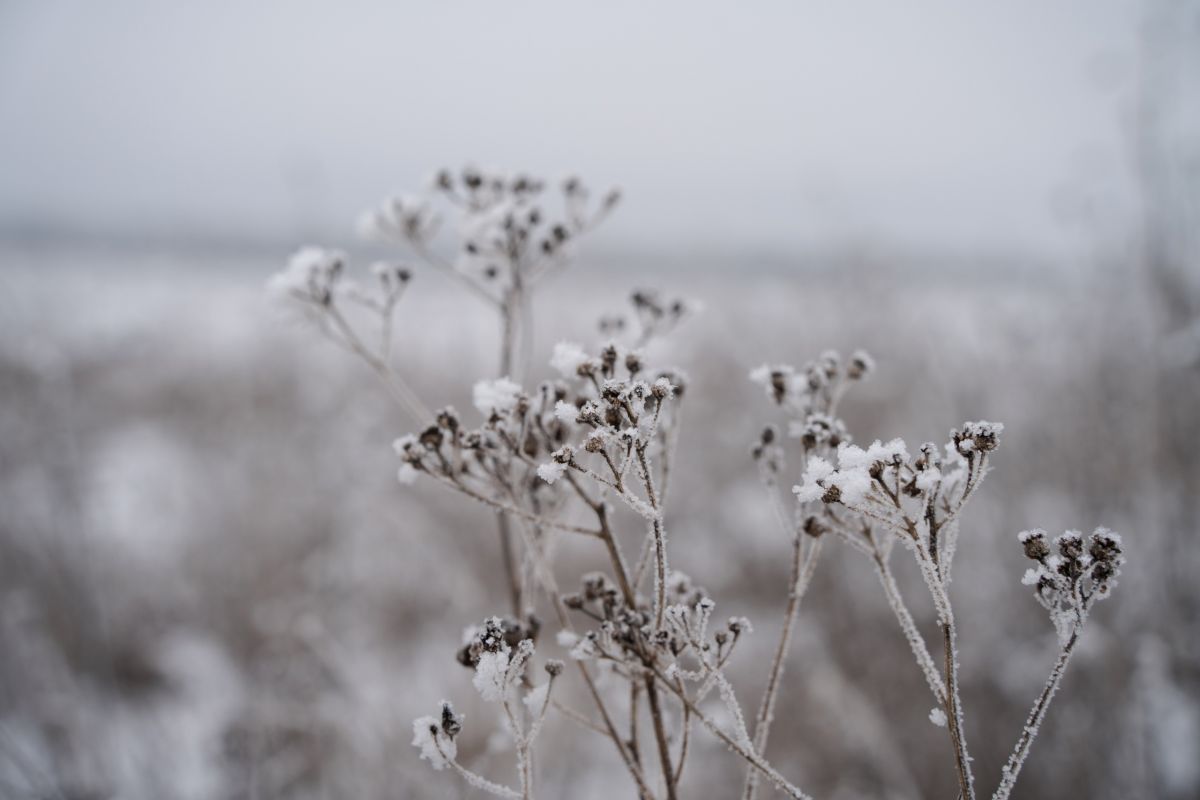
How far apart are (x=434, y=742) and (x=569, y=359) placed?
23.8 inches

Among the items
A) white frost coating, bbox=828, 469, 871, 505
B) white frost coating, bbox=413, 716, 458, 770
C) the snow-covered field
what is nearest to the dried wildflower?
white frost coating, bbox=413, 716, 458, 770

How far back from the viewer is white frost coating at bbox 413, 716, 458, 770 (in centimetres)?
94

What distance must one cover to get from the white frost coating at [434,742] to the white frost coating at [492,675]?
8 cm

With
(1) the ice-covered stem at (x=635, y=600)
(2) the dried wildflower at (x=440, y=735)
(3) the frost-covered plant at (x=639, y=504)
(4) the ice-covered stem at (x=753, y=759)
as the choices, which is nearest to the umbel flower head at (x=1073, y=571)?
(3) the frost-covered plant at (x=639, y=504)

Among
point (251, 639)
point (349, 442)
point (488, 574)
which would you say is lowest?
point (251, 639)

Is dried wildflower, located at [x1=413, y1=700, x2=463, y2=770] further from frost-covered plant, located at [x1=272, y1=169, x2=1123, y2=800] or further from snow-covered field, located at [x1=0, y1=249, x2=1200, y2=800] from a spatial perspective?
snow-covered field, located at [x1=0, y1=249, x2=1200, y2=800]

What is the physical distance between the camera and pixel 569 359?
1132 millimetres

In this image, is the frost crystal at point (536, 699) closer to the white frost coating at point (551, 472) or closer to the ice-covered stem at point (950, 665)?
the white frost coating at point (551, 472)

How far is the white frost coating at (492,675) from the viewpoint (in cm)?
94

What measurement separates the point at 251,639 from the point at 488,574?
5.72 ft

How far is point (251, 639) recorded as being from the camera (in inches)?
186

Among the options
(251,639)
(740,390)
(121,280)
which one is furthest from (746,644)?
(121,280)

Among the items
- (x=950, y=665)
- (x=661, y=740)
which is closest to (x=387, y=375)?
(x=661, y=740)

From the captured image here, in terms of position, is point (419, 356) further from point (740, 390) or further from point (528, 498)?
point (528, 498)
